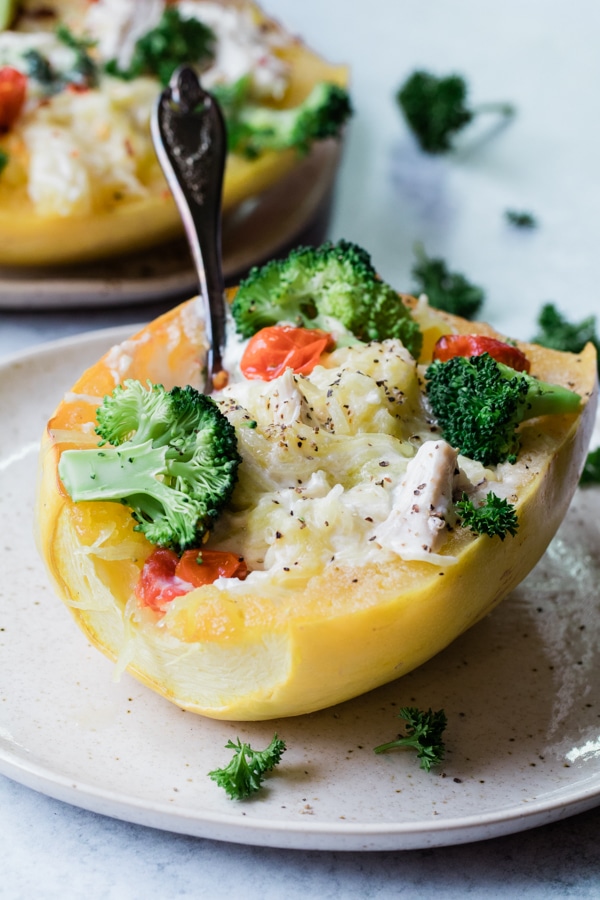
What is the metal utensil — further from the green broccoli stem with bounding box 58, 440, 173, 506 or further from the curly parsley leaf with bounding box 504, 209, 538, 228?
the curly parsley leaf with bounding box 504, 209, 538, 228

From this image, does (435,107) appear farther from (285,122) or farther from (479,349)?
(479,349)

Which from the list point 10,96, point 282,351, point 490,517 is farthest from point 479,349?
point 10,96

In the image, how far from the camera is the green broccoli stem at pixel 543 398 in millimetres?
3186

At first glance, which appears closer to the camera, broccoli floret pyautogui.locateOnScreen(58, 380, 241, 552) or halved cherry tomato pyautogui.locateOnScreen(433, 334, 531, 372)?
broccoli floret pyautogui.locateOnScreen(58, 380, 241, 552)

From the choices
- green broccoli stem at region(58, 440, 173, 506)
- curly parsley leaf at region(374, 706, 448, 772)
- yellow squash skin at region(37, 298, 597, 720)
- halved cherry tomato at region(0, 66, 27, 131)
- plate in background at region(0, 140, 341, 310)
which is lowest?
plate in background at region(0, 140, 341, 310)

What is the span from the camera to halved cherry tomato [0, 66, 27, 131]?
535 cm

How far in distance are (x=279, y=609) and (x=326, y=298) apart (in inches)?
47.7

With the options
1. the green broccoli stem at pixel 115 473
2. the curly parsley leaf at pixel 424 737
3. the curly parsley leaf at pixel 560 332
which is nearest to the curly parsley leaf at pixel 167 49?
the curly parsley leaf at pixel 560 332

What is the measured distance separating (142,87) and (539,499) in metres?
3.49

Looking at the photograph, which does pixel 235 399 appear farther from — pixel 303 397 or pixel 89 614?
pixel 89 614

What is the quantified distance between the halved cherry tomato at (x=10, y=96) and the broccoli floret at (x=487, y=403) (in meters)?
3.00

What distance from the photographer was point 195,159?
4.29m

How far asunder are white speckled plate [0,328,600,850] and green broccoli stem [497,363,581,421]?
67 cm

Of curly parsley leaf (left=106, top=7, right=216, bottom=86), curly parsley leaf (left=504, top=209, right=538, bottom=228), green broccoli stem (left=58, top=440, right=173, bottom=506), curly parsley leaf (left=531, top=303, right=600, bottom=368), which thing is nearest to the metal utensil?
green broccoli stem (left=58, top=440, right=173, bottom=506)
